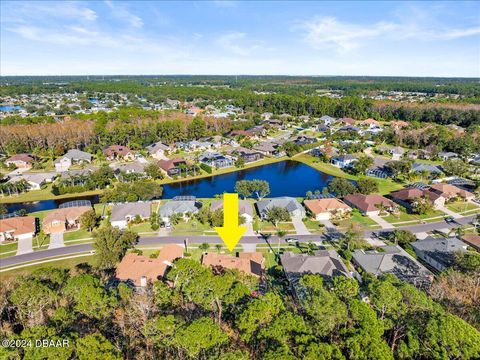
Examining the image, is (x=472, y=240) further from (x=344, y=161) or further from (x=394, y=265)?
(x=344, y=161)

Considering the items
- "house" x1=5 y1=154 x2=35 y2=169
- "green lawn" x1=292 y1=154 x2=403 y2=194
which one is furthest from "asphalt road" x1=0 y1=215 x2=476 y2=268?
"house" x1=5 y1=154 x2=35 y2=169

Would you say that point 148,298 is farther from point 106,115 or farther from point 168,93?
point 168,93

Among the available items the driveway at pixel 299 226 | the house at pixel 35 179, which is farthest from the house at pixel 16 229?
the driveway at pixel 299 226

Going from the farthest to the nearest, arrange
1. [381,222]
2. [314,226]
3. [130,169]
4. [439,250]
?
[130,169] < [381,222] < [314,226] < [439,250]

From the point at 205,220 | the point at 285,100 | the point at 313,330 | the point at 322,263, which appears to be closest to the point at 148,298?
the point at 313,330

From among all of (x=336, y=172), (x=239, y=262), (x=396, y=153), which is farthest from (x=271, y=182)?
(x=396, y=153)
